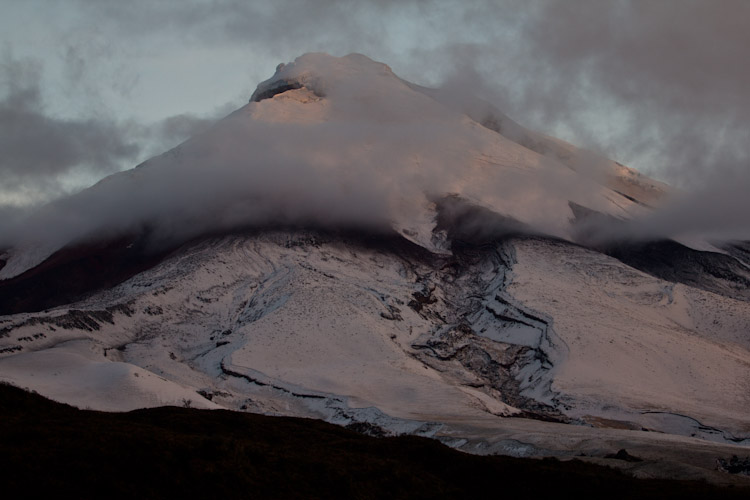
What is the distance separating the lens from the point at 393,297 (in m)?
86.4

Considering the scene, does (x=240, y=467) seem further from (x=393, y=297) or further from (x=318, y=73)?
(x=318, y=73)

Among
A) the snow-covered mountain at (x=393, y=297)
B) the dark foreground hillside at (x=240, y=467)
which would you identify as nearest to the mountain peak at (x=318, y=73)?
the snow-covered mountain at (x=393, y=297)

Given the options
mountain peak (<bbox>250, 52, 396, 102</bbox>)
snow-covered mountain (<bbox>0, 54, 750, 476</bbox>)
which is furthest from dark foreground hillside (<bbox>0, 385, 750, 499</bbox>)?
mountain peak (<bbox>250, 52, 396, 102</bbox>)

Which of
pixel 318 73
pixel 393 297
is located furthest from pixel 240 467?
pixel 318 73

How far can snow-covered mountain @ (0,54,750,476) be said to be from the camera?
59219 mm

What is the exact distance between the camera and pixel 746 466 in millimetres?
32781

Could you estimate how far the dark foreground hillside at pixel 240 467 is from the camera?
59.7ft

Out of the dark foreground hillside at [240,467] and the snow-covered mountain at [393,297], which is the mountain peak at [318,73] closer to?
the snow-covered mountain at [393,297]

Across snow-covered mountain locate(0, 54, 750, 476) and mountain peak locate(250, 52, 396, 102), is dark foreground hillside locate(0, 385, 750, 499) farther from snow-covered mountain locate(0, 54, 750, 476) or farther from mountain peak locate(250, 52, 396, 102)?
mountain peak locate(250, 52, 396, 102)

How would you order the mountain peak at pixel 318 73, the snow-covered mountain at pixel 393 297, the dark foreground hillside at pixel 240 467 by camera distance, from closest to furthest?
the dark foreground hillside at pixel 240 467 < the snow-covered mountain at pixel 393 297 < the mountain peak at pixel 318 73

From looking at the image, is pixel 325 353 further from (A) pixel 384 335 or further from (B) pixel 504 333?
(B) pixel 504 333

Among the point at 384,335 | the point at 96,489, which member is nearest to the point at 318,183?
the point at 384,335

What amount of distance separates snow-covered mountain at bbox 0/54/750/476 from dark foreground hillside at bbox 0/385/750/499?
1364cm

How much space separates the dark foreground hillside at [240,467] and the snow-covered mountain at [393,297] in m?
13.6
